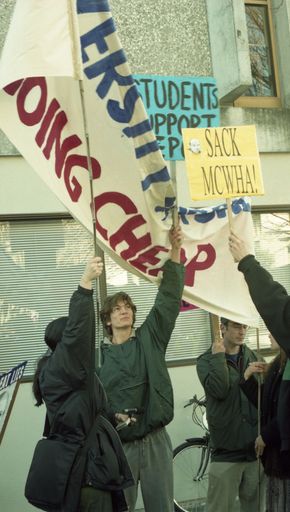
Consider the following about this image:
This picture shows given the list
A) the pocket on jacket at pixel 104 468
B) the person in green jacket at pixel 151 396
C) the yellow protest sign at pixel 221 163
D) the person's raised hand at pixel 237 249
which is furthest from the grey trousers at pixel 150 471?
the yellow protest sign at pixel 221 163

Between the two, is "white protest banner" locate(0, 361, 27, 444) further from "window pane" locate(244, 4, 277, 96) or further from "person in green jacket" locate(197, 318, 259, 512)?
"window pane" locate(244, 4, 277, 96)

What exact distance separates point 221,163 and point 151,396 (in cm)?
155

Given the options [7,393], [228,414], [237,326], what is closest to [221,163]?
[237,326]

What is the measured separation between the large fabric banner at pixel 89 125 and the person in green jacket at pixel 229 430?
0.96 m

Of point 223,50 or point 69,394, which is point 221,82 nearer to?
point 223,50

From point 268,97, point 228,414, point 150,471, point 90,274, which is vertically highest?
point 268,97

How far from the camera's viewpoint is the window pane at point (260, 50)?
8.38 meters

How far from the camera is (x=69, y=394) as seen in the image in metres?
3.62

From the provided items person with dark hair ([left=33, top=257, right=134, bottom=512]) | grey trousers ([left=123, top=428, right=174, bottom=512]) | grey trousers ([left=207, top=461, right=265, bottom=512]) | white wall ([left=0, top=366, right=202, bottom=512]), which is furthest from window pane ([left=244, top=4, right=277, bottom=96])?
person with dark hair ([left=33, top=257, right=134, bottom=512])

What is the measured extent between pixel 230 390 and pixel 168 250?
4.13ft

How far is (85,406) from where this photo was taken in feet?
11.7

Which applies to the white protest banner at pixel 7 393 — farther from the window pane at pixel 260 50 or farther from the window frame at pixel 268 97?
the window pane at pixel 260 50

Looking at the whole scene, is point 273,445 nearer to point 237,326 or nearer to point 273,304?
point 237,326

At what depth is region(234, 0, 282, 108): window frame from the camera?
8148 mm
